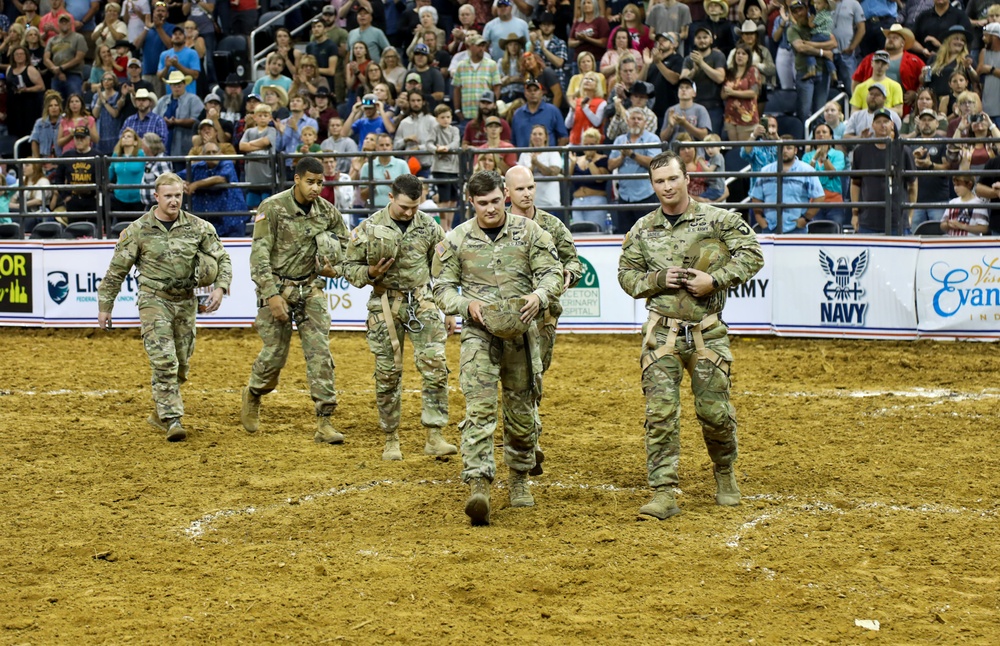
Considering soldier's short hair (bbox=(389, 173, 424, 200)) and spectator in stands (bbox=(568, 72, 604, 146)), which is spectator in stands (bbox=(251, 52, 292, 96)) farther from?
soldier's short hair (bbox=(389, 173, 424, 200))

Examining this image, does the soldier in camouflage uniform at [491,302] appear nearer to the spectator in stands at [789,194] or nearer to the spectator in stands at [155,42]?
the spectator in stands at [789,194]

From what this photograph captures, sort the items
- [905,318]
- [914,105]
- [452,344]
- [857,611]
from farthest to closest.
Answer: [914,105] → [452,344] → [905,318] → [857,611]

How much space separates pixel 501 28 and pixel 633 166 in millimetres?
4823

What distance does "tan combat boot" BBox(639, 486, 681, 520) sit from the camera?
27.6ft

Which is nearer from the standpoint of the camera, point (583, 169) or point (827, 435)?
point (827, 435)

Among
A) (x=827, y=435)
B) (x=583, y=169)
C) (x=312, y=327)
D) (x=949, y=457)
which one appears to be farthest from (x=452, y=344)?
(x=949, y=457)

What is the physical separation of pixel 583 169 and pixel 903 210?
4433 millimetres

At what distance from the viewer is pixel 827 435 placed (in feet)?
36.1

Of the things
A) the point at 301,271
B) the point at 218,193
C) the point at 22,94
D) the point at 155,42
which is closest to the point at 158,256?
the point at 301,271

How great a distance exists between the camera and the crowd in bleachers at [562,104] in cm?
1706

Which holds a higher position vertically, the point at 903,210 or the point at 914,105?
the point at 914,105

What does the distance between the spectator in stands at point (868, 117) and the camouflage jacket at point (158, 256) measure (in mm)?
9579

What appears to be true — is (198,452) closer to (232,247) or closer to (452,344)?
(452,344)

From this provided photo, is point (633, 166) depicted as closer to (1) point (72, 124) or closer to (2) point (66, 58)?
(1) point (72, 124)
